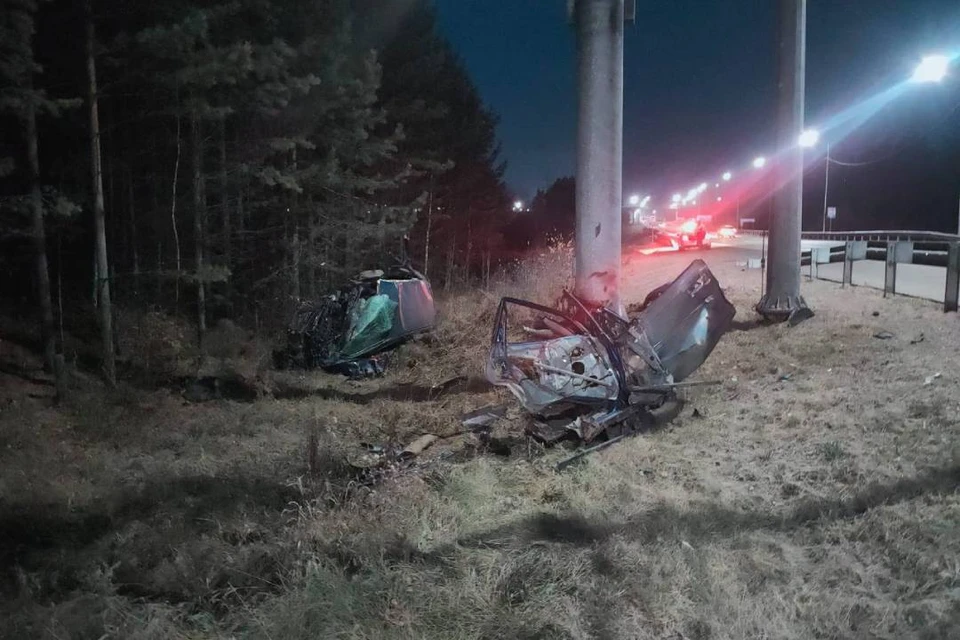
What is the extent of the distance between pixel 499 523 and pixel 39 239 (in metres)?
6.73

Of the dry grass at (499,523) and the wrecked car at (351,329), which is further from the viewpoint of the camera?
the wrecked car at (351,329)

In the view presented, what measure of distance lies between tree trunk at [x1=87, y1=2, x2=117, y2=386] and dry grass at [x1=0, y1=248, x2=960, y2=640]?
3.89 feet

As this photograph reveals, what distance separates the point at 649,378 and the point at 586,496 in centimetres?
225

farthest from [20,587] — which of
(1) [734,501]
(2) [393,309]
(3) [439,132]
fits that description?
(3) [439,132]

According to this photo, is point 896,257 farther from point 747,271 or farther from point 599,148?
point 747,271

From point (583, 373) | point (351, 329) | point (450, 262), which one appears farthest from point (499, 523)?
point (450, 262)

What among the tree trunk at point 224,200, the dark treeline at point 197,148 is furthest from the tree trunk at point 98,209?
the tree trunk at point 224,200

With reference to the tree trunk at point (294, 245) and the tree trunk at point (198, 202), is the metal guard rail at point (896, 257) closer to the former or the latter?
the tree trunk at point (294, 245)

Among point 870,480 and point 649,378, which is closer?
point 870,480

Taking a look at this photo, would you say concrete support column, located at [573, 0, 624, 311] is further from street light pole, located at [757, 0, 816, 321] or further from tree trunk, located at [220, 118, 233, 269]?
tree trunk, located at [220, 118, 233, 269]

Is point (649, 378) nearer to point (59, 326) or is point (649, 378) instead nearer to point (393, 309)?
point (393, 309)

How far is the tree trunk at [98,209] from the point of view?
868 centimetres

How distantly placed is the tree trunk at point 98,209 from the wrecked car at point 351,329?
7.73 feet

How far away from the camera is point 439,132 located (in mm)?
23062
